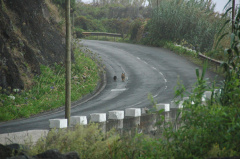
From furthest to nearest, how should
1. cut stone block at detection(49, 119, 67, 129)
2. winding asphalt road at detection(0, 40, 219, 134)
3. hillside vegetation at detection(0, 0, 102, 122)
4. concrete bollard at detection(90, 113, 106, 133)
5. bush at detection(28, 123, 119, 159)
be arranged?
hillside vegetation at detection(0, 0, 102, 122) < winding asphalt road at detection(0, 40, 219, 134) < concrete bollard at detection(90, 113, 106, 133) < cut stone block at detection(49, 119, 67, 129) < bush at detection(28, 123, 119, 159)

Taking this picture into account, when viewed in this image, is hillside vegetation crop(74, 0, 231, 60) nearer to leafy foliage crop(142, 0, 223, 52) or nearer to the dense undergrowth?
leafy foliage crop(142, 0, 223, 52)

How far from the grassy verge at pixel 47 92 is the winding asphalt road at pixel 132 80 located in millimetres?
996

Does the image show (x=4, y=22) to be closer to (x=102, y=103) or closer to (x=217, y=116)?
(x=102, y=103)

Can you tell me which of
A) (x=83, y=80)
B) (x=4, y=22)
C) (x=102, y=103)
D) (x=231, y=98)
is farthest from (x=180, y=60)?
(x=231, y=98)

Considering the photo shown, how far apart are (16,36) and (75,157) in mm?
18321

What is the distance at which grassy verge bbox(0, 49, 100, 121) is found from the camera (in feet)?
64.7

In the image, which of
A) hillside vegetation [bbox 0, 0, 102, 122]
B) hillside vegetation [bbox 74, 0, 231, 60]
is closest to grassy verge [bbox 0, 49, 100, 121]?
hillside vegetation [bbox 0, 0, 102, 122]

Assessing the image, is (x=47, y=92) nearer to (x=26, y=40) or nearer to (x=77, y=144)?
(x=26, y=40)

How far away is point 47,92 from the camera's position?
23.5 meters

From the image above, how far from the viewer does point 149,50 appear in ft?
142

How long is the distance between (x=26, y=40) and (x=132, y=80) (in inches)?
354

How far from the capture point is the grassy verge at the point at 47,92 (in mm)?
19719

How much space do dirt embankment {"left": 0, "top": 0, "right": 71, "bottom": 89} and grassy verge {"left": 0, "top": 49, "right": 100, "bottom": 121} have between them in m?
0.57

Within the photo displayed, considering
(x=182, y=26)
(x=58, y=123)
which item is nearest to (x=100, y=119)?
(x=58, y=123)
